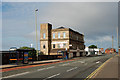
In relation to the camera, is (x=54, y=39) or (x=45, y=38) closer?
(x=45, y=38)

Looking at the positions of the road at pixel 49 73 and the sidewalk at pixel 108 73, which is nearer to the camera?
the road at pixel 49 73

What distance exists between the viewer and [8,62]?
2494 centimetres

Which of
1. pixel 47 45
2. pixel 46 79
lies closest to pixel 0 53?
pixel 46 79

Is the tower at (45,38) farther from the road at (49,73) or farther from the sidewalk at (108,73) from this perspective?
the sidewalk at (108,73)

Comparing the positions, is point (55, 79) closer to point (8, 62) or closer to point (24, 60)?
point (24, 60)

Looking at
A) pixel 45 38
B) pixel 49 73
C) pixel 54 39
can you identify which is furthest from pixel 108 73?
pixel 54 39

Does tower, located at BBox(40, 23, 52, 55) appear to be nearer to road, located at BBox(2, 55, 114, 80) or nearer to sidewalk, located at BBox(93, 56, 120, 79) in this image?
road, located at BBox(2, 55, 114, 80)

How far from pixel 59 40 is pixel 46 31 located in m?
6.06

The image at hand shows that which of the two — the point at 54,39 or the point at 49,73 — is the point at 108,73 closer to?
the point at 49,73

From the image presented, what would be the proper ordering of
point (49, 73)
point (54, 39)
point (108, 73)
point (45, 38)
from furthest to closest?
point (54, 39) → point (45, 38) → point (49, 73) → point (108, 73)

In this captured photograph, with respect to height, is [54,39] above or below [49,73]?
above

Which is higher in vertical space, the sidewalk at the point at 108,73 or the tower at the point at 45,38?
the tower at the point at 45,38

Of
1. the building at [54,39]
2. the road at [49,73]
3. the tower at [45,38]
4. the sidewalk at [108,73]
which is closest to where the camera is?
the road at [49,73]

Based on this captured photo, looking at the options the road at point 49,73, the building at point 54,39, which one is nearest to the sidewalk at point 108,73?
the road at point 49,73
